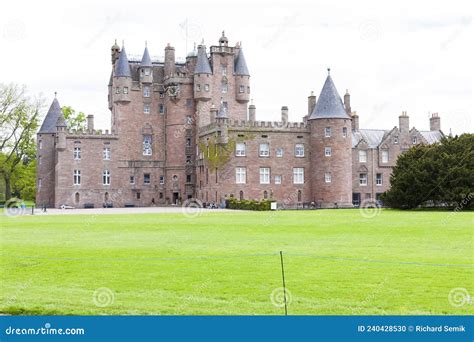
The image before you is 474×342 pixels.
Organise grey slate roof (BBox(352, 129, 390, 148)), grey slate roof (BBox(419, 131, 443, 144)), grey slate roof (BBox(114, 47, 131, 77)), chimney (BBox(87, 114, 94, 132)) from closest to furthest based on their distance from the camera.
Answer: chimney (BBox(87, 114, 94, 132)), grey slate roof (BBox(114, 47, 131, 77)), grey slate roof (BBox(352, 129, 390, 148)), grey slate roof (BBox(419, 131, 443, 144))

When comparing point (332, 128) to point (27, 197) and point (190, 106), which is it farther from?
point (27, 197)

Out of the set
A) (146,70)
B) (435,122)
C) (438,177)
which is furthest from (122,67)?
(435,122)

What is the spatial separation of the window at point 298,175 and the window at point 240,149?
5970 mm

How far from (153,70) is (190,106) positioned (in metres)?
6.58

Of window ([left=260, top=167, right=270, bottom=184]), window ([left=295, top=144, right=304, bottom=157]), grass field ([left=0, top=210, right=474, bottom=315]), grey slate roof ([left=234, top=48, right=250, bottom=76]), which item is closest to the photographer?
grass field ([left=0, top=210, right=474, bottom=315])

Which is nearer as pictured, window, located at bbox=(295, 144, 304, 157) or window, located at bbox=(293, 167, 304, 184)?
window, located at bbox=(293, 167, 304, 184)

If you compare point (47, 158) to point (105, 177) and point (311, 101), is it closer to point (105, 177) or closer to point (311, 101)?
point (105, 177)

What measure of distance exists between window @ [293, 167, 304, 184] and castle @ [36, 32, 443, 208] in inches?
4.8

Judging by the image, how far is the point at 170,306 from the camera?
1371 centimetres

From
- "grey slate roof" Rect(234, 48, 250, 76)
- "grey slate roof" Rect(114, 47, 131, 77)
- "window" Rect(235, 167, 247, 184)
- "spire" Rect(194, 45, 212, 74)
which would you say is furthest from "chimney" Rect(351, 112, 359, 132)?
"grey slate roof" Rect(114, 47, 131, 77)

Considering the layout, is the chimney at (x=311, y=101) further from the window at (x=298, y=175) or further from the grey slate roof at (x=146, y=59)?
the grey slate roof at (x=146, y=59)

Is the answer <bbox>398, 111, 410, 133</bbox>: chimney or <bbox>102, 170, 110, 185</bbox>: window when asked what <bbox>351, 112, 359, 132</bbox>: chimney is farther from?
<bbox>102, 170, 110, 185</bbox>: window

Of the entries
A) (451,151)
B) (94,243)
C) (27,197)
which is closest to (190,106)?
(27,197)

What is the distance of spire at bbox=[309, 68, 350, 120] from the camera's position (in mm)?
71188
